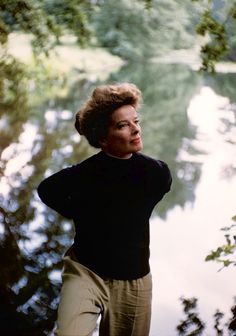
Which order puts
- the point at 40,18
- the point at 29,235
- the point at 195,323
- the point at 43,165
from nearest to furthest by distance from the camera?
the point at 195,323
the point at 40,18
the point at 29,235
the point at 43,165

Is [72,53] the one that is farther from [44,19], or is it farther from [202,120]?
[44,19]

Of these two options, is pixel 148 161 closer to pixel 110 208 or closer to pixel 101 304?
pixel 110 208

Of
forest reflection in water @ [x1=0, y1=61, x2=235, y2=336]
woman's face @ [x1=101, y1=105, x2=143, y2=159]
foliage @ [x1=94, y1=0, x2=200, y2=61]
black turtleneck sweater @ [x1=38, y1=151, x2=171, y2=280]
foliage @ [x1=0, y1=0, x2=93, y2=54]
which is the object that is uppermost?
woman's face @ [x1=101, y1=105, x2=143, y2=159]

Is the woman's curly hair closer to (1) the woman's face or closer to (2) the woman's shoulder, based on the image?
(1) the woman's face

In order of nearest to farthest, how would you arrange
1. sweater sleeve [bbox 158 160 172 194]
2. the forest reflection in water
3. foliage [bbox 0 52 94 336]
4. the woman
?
the woman
sweater sleeve [bbox 158 160 172 194]
foliage [bbox 0 52 94 336]
the forest reflection in water

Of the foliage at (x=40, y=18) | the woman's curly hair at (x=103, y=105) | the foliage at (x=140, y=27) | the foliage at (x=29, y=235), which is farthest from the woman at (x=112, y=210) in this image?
the foliage at (x=140, y=27)

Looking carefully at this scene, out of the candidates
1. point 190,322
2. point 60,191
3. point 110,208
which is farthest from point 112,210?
point 190,322

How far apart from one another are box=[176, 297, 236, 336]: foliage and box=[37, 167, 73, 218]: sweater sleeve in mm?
2165

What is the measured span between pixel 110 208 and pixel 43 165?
20.3ft

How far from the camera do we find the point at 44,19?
482 cm

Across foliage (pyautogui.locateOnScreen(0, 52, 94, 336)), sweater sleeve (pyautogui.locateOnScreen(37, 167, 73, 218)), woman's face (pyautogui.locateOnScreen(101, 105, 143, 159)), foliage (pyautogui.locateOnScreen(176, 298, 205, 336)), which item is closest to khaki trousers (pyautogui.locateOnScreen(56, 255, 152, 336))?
sweater sleeve (pyautogui.locateOnScreen(37, 167, 73, 218))

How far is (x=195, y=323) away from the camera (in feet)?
13.1

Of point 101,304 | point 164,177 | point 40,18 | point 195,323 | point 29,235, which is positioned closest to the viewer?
point 101,304

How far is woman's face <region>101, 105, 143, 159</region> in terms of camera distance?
6.49 feet
